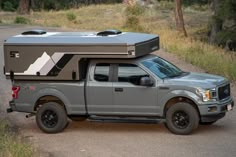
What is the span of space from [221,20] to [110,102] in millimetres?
22364

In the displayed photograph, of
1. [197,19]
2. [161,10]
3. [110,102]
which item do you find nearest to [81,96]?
[110,102]

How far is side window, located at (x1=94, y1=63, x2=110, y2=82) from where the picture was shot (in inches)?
477

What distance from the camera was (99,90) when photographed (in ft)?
39.2

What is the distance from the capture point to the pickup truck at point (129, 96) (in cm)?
1157

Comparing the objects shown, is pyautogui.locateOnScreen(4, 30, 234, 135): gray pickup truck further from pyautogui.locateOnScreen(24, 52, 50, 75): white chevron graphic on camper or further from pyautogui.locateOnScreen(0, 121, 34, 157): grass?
pyautogui.locateOnScreen(0, 121, 34, 157): grass

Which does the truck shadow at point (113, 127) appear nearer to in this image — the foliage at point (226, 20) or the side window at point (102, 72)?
the side window at point (102, 72)

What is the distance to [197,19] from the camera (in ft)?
178

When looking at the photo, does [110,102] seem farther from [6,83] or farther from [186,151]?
[6,83]

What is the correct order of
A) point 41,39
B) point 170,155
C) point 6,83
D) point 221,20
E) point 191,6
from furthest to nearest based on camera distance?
point 191,6 < point 221,20 < point 6,83 < point 41,39 < point 170,155

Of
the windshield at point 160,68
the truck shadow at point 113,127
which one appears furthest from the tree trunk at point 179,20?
the windshield at point 160,68

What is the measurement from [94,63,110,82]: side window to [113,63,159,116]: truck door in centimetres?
25

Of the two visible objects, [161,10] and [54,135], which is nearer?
[54,135]

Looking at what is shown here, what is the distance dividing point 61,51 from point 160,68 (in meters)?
2.09

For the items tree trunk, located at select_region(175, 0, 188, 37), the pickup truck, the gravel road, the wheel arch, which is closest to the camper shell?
the pickup truck
